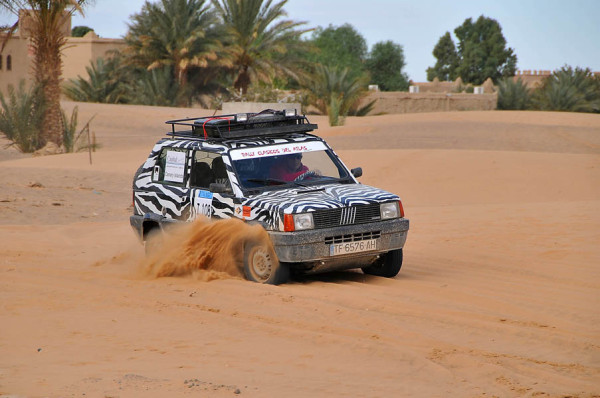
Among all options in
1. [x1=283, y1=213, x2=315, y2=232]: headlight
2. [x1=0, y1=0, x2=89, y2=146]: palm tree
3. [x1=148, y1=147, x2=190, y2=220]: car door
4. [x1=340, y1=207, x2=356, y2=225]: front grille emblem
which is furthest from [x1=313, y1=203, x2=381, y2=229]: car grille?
[x1=0, y1=0, x2=89, y2=146]: palm tree

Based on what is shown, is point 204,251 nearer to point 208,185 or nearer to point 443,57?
point 208,185

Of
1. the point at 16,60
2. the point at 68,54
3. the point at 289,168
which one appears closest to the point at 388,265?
the point at 289,168

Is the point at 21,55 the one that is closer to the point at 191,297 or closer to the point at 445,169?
the point at 445,169

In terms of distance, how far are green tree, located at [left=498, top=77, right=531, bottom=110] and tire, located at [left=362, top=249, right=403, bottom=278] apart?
4893 cm

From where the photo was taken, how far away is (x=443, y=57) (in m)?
118

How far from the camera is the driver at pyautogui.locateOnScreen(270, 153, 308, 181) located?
33.1 ft

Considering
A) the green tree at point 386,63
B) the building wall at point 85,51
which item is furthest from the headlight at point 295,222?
the green tree at point 386,63

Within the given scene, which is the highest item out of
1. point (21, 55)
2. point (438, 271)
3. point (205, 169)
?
point (21, 55)

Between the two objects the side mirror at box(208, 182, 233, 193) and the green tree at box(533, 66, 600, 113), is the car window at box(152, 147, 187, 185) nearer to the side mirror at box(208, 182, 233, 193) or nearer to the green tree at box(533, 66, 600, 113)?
the side mirror at box(208, 182, 233, 193)

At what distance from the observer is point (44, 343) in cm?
696

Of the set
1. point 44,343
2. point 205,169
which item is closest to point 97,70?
point 205,169

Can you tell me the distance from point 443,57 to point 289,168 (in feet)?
366

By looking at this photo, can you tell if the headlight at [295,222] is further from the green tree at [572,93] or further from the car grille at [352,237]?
the green tree at [572,93]

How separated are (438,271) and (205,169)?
122 inches
